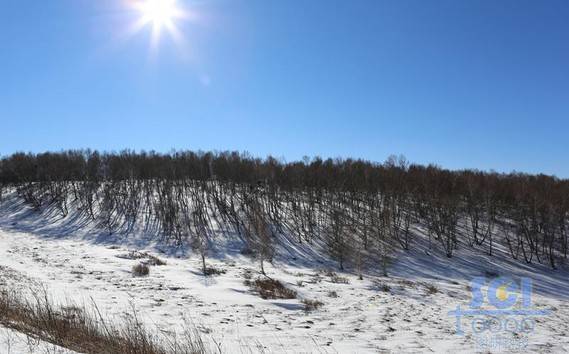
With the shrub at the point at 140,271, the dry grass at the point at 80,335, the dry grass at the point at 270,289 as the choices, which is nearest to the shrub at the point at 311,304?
the dry grass at the point at 270,289

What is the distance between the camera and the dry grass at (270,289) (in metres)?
13.1

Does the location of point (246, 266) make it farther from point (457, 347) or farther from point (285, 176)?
point (285, 176)

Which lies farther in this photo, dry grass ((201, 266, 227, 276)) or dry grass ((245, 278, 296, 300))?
dry grass ((201, 266, 227, 276))

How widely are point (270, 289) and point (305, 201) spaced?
17.2 meters

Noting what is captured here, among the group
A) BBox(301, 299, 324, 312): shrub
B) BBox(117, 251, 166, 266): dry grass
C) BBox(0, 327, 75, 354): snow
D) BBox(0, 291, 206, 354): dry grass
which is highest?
BBox(0, 327, 75, 354): snow

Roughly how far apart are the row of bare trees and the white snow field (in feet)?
7.08

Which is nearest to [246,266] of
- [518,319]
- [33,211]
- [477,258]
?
[518,319]

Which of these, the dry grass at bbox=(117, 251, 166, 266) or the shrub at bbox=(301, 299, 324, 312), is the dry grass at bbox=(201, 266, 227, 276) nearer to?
the dry grass at bbox=(117, 251, 166, 266)

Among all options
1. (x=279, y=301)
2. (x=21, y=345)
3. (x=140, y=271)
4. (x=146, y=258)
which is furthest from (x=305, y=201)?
(x=21, y=345)

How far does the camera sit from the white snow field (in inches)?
344

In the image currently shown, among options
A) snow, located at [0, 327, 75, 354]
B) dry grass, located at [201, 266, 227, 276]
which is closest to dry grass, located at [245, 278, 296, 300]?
dry grass, located at [201, 266, 227, 276]

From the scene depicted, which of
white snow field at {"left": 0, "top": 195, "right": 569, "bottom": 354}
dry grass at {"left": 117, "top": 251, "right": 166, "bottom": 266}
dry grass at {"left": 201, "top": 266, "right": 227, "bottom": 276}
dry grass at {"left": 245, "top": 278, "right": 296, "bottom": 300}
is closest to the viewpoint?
white snow field at {"left": 0, "top": 195, "right": 569, "bottom": 354}

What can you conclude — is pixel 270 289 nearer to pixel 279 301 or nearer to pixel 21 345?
pixel 279 301

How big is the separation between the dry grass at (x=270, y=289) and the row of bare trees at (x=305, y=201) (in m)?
7.03
